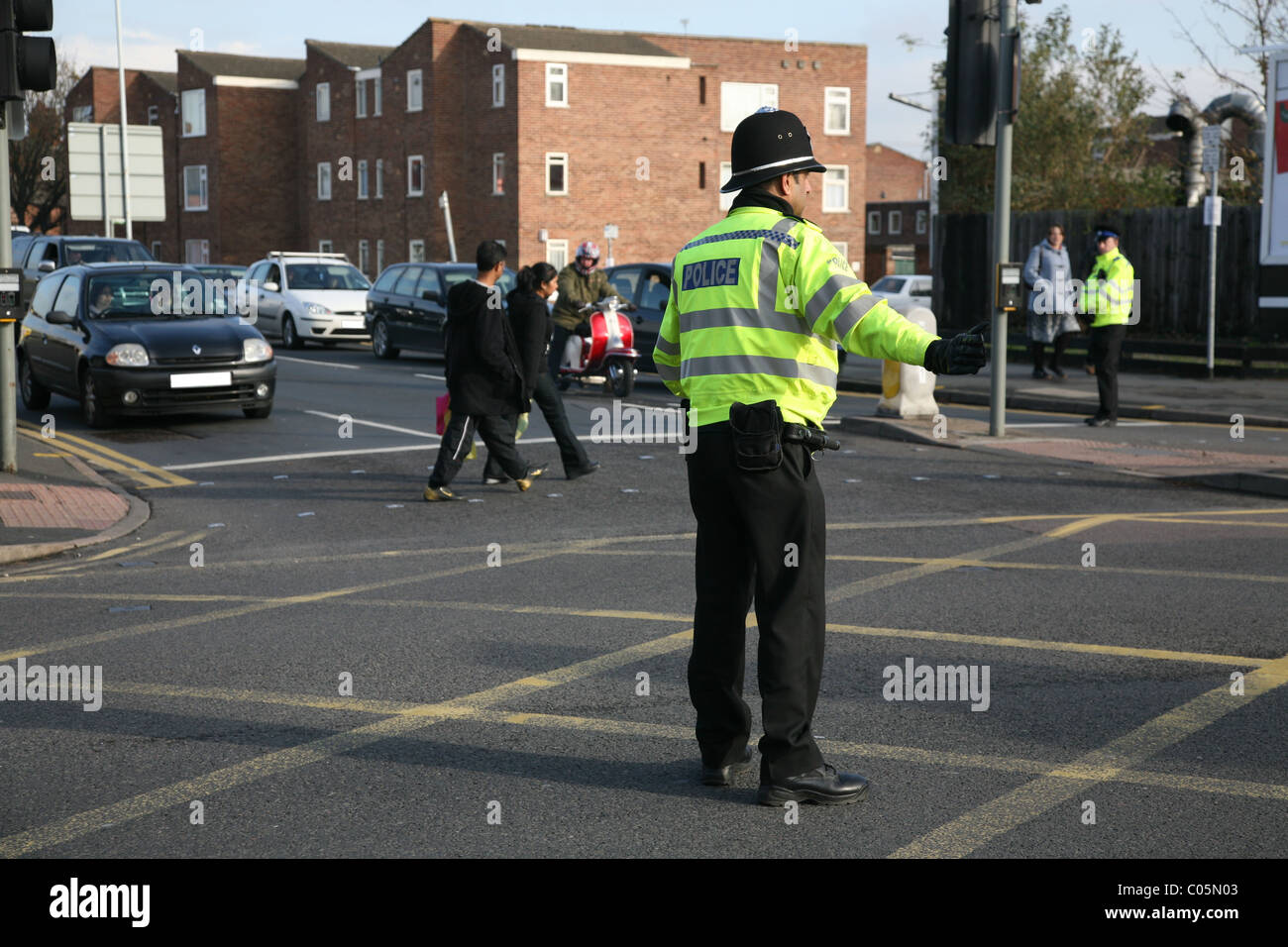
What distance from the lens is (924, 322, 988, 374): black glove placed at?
14.2ft

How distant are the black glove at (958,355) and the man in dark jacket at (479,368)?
275 inches

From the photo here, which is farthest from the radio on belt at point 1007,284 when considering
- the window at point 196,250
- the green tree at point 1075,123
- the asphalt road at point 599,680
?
the window at point 196,250

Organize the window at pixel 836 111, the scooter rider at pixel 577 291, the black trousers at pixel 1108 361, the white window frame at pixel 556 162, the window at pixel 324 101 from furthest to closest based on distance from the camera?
the window at pixel 324 101
the window at pixel 836 111
the white window frame at pixel 556 162
the scooter rider at pixel 577 291
the black trousers at pixel 1108 361

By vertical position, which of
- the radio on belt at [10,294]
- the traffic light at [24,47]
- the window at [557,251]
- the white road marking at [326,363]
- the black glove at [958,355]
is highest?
the window at [557,251]

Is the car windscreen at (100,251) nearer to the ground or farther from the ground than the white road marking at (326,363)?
farther from the ground

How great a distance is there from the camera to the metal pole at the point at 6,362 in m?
11.5

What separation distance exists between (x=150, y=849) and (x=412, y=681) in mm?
1969

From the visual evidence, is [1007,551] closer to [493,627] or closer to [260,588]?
[493,627]

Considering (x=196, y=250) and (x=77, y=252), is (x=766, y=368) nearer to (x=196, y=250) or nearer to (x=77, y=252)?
(x=77, y=252)

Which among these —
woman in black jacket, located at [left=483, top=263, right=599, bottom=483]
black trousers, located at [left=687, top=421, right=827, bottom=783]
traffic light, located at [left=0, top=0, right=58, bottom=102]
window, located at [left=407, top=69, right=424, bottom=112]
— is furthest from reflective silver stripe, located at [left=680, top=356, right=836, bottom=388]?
window, located at [left=407, top=69, right=424, bottom=112]

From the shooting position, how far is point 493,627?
7.16 m

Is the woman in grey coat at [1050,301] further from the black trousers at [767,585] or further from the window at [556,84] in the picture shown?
the window at [556,84]

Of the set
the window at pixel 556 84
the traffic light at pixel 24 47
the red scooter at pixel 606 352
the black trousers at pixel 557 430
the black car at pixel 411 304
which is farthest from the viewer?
the window at pixel 556 84
